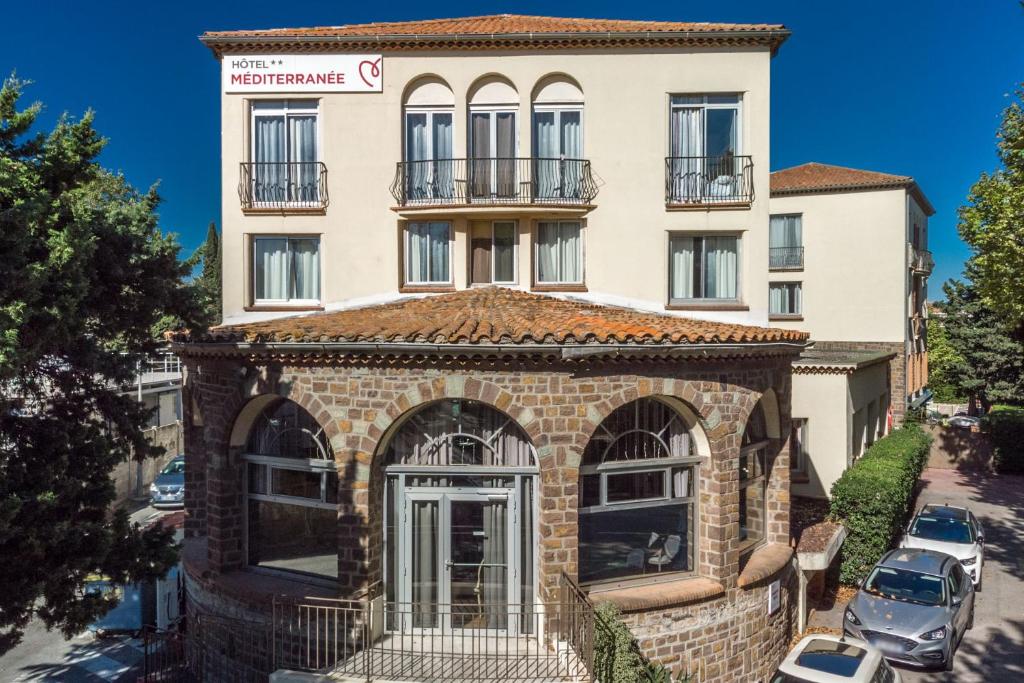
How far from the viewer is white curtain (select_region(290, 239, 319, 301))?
14.3m

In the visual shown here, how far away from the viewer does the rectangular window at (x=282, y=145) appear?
14.2 meters

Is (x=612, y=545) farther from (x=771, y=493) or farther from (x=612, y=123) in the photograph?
(x=612, y=123)

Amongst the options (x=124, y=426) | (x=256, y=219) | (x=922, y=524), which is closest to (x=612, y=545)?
(x=124, y=426)

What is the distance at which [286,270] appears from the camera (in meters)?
14.4

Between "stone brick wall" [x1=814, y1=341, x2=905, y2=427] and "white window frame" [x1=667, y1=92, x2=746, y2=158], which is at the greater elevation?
"white window frame" [x1=667, y1=92, x2=746, y2=158]

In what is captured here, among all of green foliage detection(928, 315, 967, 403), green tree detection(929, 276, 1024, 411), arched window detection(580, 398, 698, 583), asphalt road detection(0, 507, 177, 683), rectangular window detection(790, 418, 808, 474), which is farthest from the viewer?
green foliage detection(928, 315, 967, 403)

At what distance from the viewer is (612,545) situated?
35.6ft

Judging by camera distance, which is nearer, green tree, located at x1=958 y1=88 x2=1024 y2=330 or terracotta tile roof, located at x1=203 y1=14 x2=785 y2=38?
terracotta tile roof, located at x1=203 y1=14 x2=785 y2=38

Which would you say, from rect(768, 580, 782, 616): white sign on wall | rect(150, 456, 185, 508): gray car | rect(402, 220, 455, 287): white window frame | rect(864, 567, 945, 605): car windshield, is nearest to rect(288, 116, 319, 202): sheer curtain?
rect(402, 220, 455, 287): white window frame

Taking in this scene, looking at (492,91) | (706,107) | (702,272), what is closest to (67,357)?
(492,91)

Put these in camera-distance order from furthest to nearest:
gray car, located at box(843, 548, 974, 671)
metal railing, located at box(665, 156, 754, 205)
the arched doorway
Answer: metal railing, located at box(665, 156, 754, 205) < gray car, located at box(843, 548, 974, 671) < the arched doorway

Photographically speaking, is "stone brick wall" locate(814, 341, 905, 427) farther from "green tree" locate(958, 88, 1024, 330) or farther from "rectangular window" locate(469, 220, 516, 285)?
→ "rectangular window" locate(469, 220, 516, 285)

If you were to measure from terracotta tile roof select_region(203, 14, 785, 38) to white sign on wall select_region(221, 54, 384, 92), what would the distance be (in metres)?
0.46

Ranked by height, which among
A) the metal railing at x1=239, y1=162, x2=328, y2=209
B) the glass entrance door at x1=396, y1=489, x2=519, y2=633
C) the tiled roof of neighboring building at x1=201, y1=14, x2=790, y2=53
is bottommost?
the glass entrance door at x1=396, y1=489, x2=519, y2=633
